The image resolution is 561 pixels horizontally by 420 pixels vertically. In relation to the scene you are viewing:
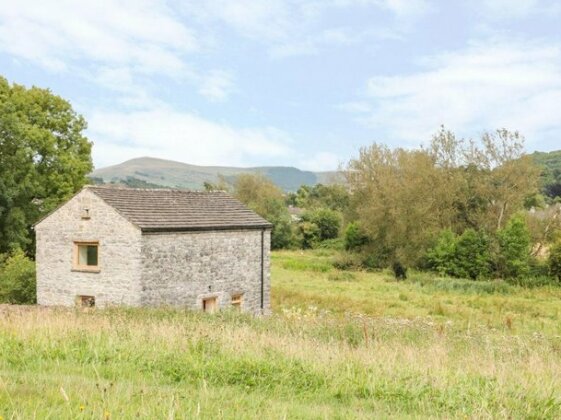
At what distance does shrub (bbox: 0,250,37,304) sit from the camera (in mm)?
24734

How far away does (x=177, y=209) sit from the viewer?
75.9 ft

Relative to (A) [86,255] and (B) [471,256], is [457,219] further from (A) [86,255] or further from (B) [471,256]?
(A) [86,255]

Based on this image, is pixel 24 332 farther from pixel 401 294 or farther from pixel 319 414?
pixel 401 294

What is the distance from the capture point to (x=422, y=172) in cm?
4209

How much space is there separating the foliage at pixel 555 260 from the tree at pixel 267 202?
98.2ft

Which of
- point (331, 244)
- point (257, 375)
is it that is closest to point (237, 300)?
point (257, 375)

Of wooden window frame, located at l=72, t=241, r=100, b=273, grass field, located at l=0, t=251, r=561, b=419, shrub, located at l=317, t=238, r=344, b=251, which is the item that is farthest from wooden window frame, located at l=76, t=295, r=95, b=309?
shrub, located at l=317, t=238, r=344, b=251

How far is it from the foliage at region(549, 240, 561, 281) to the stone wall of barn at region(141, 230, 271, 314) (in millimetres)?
20303

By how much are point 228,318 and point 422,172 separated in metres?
31.2

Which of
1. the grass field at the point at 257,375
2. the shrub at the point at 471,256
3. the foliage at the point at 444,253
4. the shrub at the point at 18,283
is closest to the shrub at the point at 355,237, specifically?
the foliage at the point at 444,253

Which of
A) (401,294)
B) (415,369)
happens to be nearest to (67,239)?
(401,294)

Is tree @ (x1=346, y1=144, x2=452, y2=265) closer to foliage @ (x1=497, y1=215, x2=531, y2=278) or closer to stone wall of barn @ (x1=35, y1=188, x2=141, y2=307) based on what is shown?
foliage @ (x1=497, y1=215, x2=531, y2=278)

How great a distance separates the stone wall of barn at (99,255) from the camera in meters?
20.9

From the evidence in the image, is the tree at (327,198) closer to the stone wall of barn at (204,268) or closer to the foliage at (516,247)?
the foliage at (516,247)
